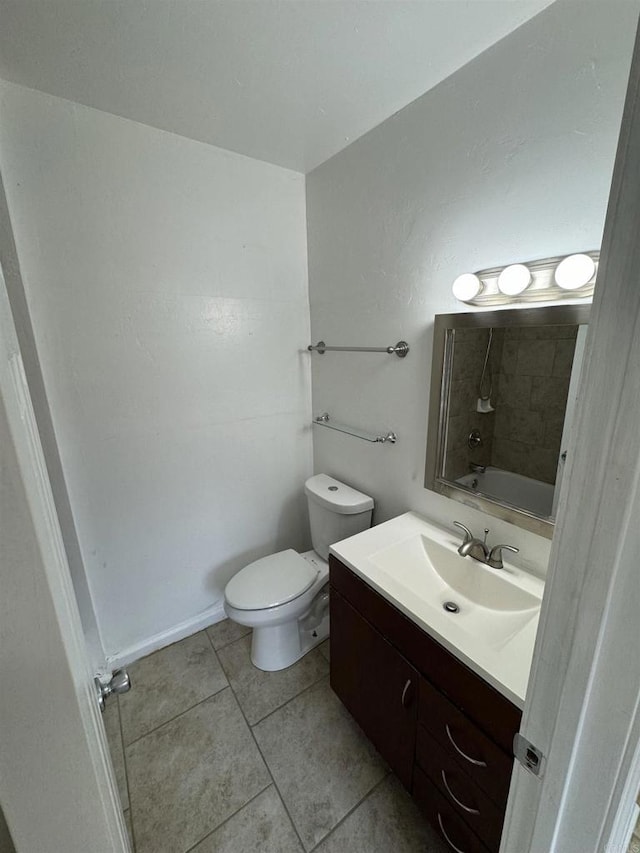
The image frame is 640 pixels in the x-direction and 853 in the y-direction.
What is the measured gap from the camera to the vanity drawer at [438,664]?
783 mm

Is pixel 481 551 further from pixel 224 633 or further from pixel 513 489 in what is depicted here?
pixel 224 633

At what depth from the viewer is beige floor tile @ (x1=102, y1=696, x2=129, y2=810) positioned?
4.04 ft

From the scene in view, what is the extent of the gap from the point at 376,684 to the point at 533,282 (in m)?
1.38

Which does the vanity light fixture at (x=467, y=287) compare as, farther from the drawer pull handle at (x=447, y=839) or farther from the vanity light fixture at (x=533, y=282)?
the drawer pull handle at (x=447, y=839)

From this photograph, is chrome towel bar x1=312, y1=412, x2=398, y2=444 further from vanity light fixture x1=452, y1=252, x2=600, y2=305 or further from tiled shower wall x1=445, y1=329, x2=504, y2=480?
vanity light fixture x1=452, y1=252, x2=600, y2=305

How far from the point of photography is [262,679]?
1637 mm

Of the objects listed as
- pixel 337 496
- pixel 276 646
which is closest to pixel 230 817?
pixel 276 646

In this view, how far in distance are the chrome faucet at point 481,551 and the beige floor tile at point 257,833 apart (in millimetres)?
1063

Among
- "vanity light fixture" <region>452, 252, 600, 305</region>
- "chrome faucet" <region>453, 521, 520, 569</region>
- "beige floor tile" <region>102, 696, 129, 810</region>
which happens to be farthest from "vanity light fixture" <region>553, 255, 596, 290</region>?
"beige floor tile" <region>102, 696, 129, 810</region>

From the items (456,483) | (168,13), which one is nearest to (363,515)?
(456,483)

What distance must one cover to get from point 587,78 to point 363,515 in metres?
1.61

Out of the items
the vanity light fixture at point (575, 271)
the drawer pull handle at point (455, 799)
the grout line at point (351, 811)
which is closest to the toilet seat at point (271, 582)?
the grout line at point (351, 811)

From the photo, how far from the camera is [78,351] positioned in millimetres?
1398

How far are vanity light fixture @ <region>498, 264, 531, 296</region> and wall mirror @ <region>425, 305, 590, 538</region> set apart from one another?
6cm
